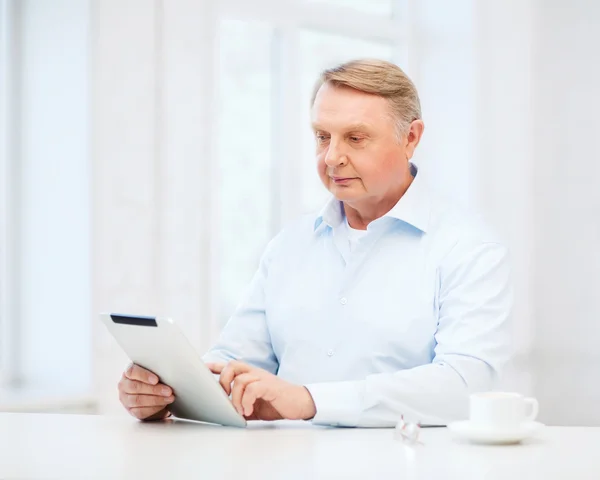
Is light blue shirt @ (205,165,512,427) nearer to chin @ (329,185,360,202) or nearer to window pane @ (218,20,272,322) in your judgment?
chin @ (329,185,360,202)

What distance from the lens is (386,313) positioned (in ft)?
6.94

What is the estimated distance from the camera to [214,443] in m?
1.47

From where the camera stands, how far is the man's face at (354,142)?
216cm

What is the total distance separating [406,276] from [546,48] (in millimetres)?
2612

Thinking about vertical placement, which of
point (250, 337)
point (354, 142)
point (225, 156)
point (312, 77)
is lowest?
point (250, 337)

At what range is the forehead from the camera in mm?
2154

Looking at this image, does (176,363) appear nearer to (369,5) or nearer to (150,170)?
(150,170)

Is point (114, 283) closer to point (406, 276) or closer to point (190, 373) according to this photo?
point (406, 276)

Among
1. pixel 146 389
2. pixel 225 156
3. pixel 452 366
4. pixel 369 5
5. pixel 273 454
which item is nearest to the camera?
pixel 273 454

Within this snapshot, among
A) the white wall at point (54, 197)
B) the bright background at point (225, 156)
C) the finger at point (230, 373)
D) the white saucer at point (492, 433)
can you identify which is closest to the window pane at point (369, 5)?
the bright background at point (225, 156)

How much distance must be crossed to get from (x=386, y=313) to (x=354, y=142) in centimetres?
43

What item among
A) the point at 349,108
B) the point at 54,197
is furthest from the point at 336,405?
the point at 54,197

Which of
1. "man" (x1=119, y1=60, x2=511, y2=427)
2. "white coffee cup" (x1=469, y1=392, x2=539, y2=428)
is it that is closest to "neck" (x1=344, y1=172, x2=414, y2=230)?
"man" (x1=119, y1=60, x2=511, y2=427)

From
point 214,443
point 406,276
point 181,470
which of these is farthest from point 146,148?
point 181,470
